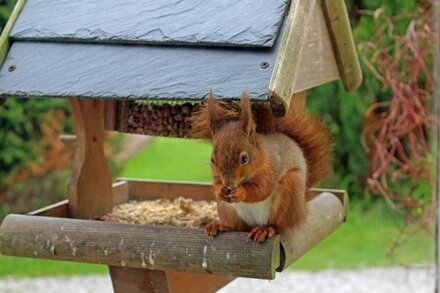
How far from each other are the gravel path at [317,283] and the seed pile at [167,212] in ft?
8.86

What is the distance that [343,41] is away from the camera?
2.47m

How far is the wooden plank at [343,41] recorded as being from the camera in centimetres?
237

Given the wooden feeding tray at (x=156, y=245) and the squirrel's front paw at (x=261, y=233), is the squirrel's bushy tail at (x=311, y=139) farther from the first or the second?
the squirrel's front paw at (x=261, y=233)

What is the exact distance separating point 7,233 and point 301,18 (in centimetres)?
90

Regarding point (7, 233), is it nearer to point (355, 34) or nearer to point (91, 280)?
point (91, 280)

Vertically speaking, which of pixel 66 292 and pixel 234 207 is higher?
pixel 234 207

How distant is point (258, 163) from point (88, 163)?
83cm

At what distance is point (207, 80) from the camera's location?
1.89 metres

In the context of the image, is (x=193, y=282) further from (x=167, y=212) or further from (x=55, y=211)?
(x=55, y=211)

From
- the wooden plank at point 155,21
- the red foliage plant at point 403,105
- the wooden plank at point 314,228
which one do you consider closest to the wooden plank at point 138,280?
the wooden plank at point 314,228

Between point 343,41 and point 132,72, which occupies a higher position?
point 132,72

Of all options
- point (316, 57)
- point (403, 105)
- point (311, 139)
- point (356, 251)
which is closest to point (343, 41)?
point (316, 57)

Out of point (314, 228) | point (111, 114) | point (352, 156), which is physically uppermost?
point (111, 114)

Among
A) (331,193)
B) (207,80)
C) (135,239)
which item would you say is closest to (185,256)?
(135,239)
